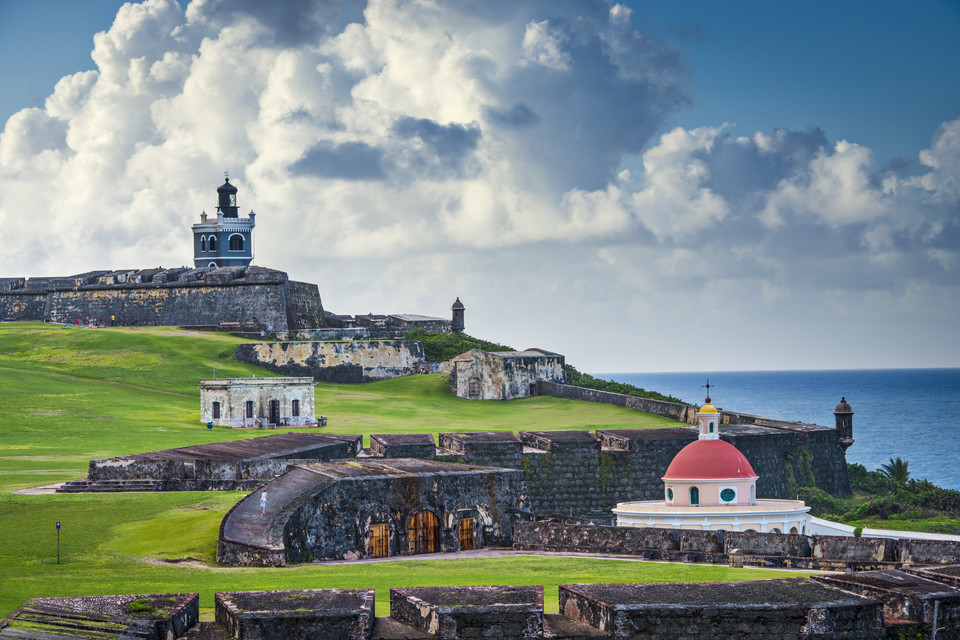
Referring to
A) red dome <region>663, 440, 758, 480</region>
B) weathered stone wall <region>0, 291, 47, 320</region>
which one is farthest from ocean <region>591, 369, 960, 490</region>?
weathered stone wall <region>0, 291, 47, 320</region>

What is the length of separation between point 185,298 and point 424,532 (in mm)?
56150

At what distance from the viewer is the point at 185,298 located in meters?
80.1

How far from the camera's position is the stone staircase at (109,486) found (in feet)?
95.2

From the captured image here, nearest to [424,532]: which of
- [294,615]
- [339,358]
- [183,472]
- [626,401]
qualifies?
[183,472]

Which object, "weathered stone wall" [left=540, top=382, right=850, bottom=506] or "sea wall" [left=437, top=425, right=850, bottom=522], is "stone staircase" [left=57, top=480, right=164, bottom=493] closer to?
"sea wall" [left=437, top=425, right=850, bottom=522]

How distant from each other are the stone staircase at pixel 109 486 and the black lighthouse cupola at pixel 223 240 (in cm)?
6624

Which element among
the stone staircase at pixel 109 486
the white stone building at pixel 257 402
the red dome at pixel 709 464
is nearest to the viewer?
the stone staircase at pixel 109 486

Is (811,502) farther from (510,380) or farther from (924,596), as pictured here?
(924,596)

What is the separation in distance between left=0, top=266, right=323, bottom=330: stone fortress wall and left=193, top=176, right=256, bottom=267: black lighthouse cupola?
36.6ft

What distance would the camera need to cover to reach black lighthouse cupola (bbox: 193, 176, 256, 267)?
95062 millimetres

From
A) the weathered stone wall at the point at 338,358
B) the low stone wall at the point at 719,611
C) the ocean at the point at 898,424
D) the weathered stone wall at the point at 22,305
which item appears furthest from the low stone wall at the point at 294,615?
the weathered stone wall at the point at 22,305

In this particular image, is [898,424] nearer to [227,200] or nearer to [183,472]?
[227,200]

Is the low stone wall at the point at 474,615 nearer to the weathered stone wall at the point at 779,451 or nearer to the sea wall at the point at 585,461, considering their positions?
Answer: the sea wall at the point at 585,461

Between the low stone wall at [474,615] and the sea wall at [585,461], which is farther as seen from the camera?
the sea wall at [585,461]
